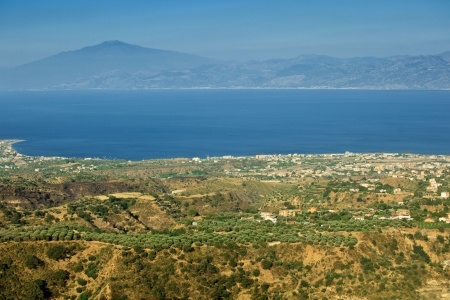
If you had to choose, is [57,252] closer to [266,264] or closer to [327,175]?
[266,264]

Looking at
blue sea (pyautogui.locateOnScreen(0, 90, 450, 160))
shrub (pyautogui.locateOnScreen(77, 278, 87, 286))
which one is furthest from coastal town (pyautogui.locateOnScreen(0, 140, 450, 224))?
shrub (pyautogui.locateOnScreen(77, 278, 87, 286))

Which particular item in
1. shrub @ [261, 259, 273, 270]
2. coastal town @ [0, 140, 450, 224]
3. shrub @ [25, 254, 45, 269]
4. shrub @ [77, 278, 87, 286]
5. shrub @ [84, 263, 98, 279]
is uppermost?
shrub @ [25, 254, 45, 269]

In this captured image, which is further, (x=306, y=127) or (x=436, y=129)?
(x=306, y=127)

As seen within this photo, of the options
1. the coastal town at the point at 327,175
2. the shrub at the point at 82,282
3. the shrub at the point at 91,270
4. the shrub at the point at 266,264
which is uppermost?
the shrub at the point at 91,270

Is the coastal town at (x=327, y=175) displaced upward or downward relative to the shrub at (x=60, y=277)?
downward

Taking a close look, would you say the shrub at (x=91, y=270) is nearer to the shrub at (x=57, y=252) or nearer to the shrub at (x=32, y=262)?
the shrub at (x=57, y=252)

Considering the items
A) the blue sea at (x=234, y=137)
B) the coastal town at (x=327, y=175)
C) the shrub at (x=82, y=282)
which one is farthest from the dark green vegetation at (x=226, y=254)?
the blue sea at (x=234, y=137)

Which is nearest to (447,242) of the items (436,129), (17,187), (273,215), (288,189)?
(273,215)

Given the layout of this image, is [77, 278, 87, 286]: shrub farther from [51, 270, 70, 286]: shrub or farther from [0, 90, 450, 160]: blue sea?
[0, 90, 450, 160]: blue sea

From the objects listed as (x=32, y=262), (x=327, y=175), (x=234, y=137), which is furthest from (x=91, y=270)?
(x=234, y=137)

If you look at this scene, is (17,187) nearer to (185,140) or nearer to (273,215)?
(273,215)

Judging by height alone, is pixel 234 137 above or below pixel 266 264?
below
